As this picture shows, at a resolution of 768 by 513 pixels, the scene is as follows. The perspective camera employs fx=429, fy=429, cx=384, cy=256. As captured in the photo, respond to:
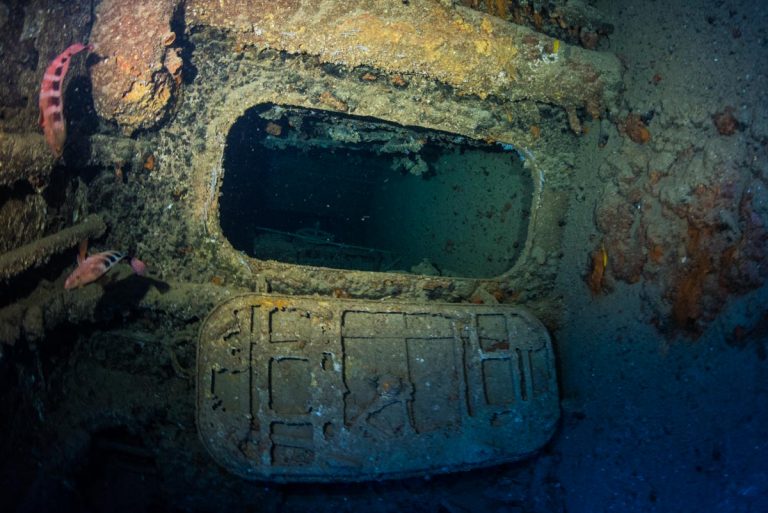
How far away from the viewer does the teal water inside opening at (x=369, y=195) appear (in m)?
3.62

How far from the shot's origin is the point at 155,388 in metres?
2.86

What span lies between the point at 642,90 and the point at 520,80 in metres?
0.78

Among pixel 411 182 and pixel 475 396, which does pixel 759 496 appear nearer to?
pixel 475 396

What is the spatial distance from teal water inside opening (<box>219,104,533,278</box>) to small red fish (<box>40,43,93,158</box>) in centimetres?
97

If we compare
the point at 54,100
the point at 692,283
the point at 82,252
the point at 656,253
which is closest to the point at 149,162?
the point at 54,100

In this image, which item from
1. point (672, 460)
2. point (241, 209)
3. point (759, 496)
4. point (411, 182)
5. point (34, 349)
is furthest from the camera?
point (411, 182)

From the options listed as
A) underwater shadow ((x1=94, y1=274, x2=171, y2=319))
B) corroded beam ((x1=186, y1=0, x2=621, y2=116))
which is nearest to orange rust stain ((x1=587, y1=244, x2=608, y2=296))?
corroded beam ((x1=186, y1=0, x2=621, y2=116))

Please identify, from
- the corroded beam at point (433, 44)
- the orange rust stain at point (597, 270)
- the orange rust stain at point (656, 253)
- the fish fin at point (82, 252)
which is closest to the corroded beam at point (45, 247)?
the fish fin at point (82, 252)

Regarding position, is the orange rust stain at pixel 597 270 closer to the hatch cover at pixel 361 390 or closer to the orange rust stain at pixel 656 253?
the orange rust stain at pixel 656 253

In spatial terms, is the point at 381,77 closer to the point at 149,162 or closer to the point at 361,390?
the point at 149,162

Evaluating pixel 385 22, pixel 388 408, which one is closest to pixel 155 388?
pixel 388 408

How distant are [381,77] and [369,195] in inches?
91.8

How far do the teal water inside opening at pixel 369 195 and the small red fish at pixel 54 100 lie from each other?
97 centimetres

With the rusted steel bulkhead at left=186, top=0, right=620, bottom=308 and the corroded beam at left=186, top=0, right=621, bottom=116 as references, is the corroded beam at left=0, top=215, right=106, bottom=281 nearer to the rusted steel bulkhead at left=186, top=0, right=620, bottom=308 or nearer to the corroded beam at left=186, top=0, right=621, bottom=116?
the rusted steel bulkhead at left=186, top=0, right=620, bottom=308
